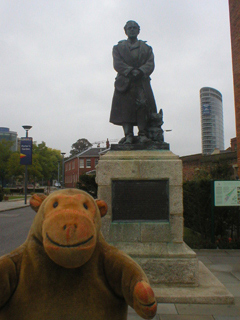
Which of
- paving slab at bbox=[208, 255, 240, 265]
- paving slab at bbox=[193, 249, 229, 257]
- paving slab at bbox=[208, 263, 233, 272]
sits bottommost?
paving slab at bbox=[193, 249, 229, 257]

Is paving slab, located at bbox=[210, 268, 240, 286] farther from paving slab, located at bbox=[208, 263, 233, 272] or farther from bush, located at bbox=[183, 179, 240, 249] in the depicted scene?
bush, located at bbox=[183, 179, 240, 249]

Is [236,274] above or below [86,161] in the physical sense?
below

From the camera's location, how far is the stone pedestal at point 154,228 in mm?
4234

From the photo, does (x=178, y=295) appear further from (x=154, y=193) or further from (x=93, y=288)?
(x=93, y=288)

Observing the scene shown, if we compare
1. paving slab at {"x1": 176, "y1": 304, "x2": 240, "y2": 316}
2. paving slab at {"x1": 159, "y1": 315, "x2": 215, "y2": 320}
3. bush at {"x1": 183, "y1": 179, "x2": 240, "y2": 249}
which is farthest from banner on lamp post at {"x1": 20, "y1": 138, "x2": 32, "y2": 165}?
paving slab at {"x1": 159, "y1": 315, "x2": 215, "y2": 320}

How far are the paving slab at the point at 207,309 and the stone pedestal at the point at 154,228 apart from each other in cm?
45

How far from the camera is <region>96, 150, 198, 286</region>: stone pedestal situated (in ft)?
13.9

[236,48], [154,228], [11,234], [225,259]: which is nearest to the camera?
[154,228]

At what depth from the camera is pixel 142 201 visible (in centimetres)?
452

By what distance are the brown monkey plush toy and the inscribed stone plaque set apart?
2604 millimetres

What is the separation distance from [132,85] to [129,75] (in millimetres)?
198

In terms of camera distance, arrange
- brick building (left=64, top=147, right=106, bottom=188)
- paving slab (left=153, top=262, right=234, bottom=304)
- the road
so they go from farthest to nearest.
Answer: brick building (left=64, top=147, right=106, bottom=188)
the road
paving slab (left=153, top=262, right=234, bottom=304)

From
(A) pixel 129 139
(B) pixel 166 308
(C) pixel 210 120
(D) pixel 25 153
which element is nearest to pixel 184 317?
(B) pixel 166 308

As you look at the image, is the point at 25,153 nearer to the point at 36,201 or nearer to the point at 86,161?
the point at 36,201
